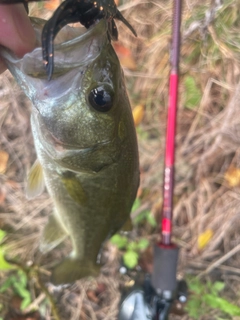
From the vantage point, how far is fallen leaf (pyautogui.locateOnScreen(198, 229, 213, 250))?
250cm

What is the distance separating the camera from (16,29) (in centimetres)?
94

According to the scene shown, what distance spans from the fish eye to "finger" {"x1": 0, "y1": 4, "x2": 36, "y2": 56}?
0.23 meters

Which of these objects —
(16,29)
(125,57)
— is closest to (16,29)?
(16,29)

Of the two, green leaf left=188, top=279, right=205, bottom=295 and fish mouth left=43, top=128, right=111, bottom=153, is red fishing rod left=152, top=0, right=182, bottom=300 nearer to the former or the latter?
fish mouth left=43, top=128, right=111, bottom=153

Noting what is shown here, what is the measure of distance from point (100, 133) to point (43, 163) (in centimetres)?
36

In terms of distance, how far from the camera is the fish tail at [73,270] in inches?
69.2

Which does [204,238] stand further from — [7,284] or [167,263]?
[7,284]

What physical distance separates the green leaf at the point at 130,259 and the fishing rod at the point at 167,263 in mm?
531

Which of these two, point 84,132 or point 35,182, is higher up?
Result: point 84,132

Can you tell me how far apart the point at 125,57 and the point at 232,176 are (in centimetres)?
120

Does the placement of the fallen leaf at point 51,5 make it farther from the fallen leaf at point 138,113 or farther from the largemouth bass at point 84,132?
the largemouth bass at point 84,132

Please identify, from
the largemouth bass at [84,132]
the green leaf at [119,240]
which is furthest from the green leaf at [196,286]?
the largemouth bass at [84,132]

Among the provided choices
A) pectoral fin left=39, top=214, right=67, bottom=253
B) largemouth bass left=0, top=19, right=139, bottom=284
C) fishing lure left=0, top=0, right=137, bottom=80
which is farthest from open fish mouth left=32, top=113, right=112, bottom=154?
pectoral fin left=39, top=214, right=67, bottom=253

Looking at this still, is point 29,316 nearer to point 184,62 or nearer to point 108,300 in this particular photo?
point 108,300
